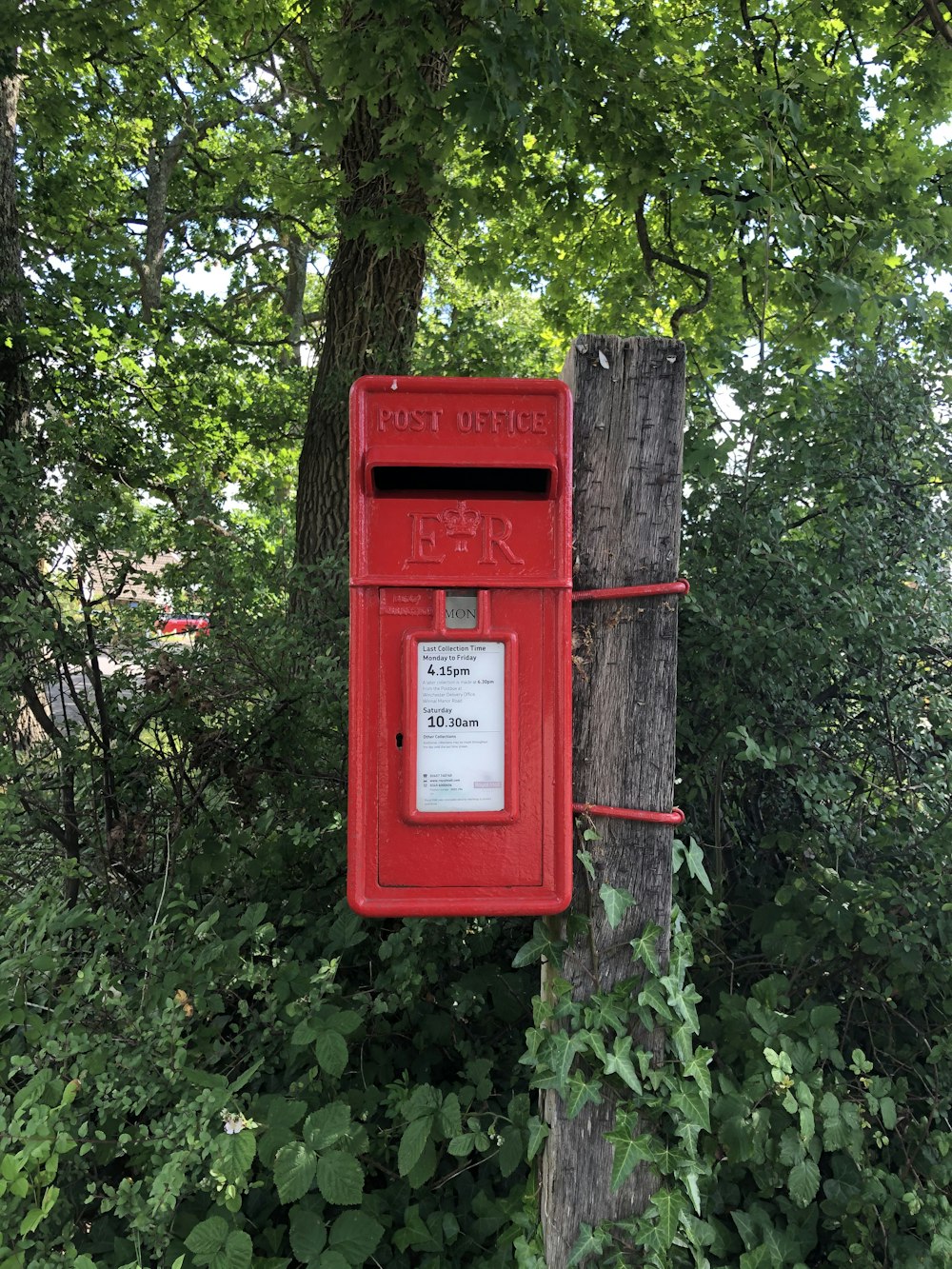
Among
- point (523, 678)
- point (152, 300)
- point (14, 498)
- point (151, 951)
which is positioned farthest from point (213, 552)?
point (152, 300)

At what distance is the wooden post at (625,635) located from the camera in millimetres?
1731

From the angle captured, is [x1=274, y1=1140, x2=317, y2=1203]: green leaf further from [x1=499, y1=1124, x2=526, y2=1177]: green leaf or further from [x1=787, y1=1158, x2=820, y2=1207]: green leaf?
[x1=787, y1=1158, x2=820, y2=1207]: green leaf

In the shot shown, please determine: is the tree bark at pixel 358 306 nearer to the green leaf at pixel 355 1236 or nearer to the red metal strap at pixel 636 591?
the red metal strap at pixel 636 591

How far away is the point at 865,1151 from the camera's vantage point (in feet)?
6.54

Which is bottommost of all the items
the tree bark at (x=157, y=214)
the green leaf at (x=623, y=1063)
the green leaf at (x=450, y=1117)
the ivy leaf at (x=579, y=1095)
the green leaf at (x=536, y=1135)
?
the green leaf at (x=450, y=1117)

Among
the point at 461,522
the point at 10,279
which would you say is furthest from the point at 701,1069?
the point at 10,279

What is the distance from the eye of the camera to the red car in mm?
2889

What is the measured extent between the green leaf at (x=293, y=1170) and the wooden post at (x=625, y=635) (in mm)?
562

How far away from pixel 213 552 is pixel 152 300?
5981mm

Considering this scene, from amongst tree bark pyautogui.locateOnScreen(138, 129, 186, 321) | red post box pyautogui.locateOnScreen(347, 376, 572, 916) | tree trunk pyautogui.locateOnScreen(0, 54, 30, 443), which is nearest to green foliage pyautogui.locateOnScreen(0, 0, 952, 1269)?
red post box pyautogui.locateOnScreen(347, 376, 572, 916)

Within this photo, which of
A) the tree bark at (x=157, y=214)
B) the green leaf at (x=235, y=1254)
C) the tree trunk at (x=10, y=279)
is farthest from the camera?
the tree bark at (x=157, y=214)

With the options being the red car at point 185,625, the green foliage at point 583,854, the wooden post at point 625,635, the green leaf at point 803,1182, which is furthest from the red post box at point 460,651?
the red car at point 185,625

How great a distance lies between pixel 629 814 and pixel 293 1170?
3.88 ft

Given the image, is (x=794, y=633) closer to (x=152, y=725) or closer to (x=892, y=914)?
(x=892, y=914)
